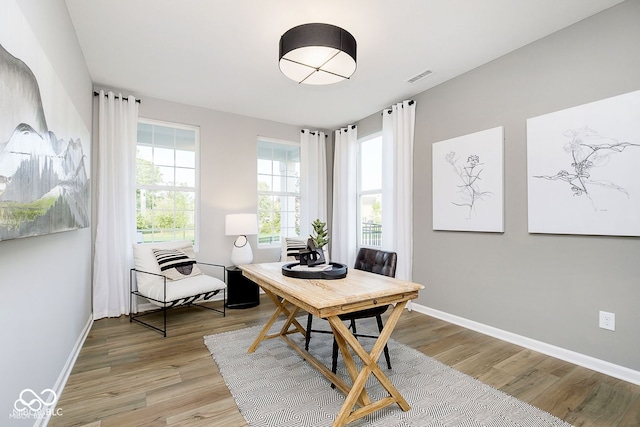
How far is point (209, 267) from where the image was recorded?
4.25 m

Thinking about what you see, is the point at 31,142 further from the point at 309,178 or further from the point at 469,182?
the point at 309,178

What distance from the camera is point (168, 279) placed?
3.43m

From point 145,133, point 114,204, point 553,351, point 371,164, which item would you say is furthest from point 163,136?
point 553,351

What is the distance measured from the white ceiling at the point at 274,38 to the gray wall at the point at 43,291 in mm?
405

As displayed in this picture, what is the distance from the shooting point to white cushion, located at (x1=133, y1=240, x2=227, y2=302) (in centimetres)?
315

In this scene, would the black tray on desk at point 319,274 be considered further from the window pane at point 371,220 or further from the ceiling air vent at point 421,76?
the window pane at point 371,220

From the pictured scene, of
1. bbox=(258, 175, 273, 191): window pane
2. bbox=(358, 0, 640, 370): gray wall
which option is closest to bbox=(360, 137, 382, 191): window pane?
bbox=(358, 0, 640, 370): gray wall

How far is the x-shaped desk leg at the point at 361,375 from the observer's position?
65.5 inches

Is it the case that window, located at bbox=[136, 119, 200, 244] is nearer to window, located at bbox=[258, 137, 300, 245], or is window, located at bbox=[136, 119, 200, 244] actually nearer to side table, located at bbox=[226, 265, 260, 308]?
side table, located at bbox=[226, 265, 260, 308]

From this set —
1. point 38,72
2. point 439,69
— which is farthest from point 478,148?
point 38,72

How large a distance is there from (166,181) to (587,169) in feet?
14.8

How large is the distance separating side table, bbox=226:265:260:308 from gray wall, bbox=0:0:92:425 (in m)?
1.50

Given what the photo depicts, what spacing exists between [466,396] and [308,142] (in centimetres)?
401

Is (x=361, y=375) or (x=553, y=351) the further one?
(x=553, y=351)
